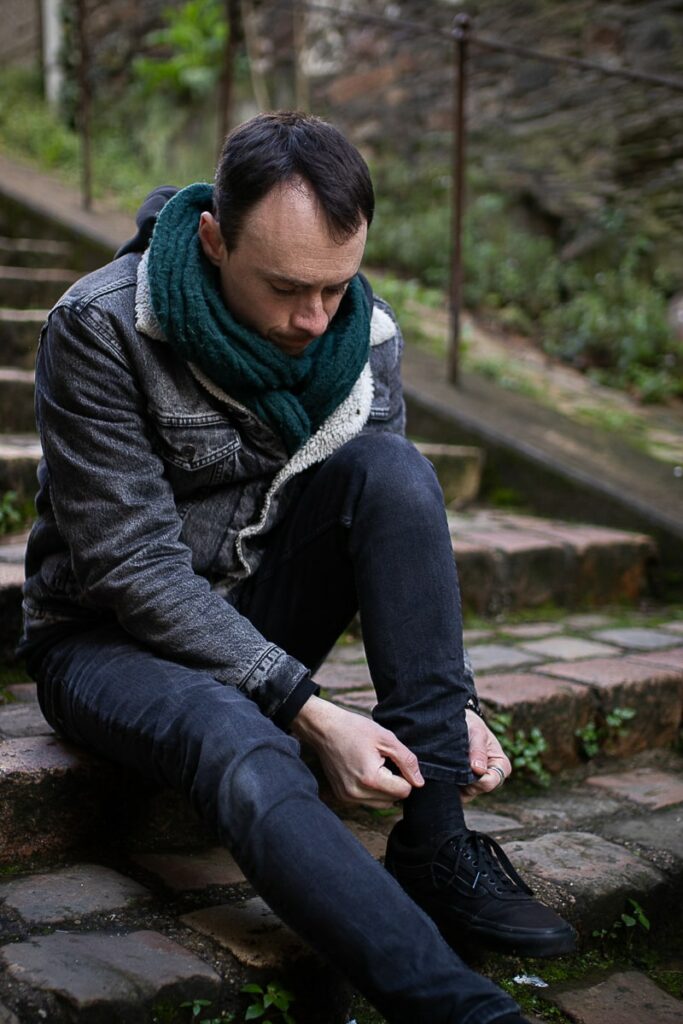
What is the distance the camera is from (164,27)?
27.5ft

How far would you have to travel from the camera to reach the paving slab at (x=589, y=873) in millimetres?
1910

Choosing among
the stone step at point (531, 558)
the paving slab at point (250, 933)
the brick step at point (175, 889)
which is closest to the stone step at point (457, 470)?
the stone step at point (531, 558)

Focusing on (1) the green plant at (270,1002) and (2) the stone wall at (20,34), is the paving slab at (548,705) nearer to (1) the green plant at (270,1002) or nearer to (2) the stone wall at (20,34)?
(1) the green plant at (270,1002)

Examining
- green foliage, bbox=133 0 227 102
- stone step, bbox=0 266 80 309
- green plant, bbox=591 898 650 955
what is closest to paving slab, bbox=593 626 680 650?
green plant, bbox=591 898 650 955

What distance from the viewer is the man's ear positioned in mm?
1758

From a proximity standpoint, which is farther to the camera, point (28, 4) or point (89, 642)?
point (28, 4)

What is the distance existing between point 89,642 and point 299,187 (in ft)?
2.52

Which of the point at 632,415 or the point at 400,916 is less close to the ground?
the point at 632,415

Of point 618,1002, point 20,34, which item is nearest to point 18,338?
point 618,1002

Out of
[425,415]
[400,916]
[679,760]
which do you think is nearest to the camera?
[400,916]

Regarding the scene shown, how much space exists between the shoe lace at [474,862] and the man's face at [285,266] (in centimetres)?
80

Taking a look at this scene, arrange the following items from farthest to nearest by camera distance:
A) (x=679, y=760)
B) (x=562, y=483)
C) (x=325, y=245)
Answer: (x=562, y=483) < (x=679, y=760) < (x=325, y=245)

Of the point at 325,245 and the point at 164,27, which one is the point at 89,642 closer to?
the point at 325,245

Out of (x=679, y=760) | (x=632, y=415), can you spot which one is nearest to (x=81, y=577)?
(x=679, y=760)
